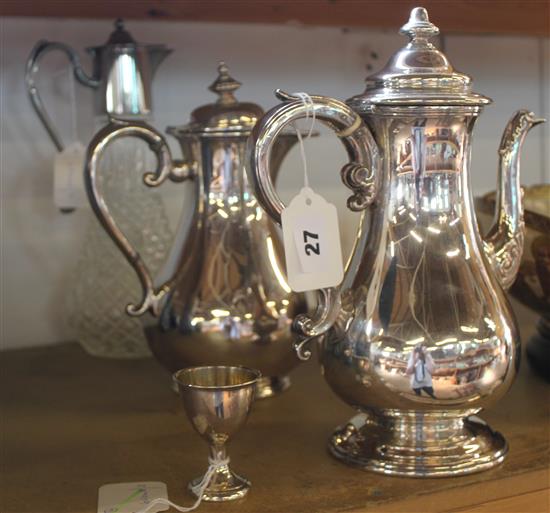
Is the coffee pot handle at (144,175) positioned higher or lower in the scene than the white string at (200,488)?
higher

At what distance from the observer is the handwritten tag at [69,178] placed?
105 cm

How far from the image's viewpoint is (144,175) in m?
0.82

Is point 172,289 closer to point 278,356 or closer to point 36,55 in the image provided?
point 278,356

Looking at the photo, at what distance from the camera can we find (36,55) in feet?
3.41

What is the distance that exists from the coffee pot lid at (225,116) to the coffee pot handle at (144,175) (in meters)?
0.04

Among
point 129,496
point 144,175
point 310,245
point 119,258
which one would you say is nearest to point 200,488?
point 129,496

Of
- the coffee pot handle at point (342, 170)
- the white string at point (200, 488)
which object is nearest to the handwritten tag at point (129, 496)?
the white string at point (200, 488)

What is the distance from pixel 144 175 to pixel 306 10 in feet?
1.02

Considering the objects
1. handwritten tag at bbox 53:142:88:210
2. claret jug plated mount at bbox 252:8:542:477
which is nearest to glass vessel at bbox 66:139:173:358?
handwritten tag at bbox 53:142:88:210

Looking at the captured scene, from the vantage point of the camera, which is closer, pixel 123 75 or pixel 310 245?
pixel 310 245

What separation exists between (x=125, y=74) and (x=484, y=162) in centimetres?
61

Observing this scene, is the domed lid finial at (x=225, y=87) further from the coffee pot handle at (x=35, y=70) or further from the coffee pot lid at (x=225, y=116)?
the coffee pot handle at (x=35, y=70)

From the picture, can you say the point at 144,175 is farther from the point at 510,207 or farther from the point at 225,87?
the point at 510,207

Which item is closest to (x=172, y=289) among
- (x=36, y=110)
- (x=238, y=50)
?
(x=36, y=110)
